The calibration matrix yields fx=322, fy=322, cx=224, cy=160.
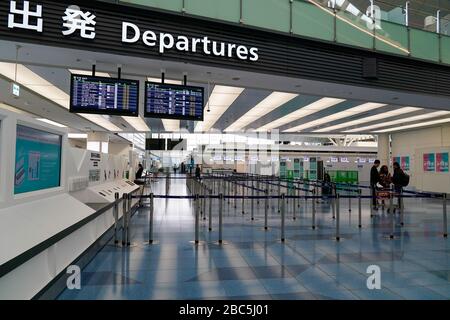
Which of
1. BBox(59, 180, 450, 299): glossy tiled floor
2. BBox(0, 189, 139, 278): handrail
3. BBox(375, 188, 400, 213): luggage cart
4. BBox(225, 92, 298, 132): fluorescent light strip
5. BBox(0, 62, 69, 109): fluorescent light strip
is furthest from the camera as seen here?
BBox(225, 92, 298, 132): fluorescent light strip

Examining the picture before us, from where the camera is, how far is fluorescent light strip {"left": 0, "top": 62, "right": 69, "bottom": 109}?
8414mm

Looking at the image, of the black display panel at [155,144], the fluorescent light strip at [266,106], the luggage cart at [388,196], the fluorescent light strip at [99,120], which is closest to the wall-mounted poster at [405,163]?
the luggage cart at [388,196]

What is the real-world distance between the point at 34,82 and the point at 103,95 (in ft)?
15.9

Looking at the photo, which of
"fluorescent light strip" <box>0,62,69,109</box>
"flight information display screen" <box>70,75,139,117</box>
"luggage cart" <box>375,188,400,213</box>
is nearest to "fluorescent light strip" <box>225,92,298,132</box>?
"luggage cart" <box>375,188,400,213</box>

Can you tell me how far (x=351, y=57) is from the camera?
816 cm

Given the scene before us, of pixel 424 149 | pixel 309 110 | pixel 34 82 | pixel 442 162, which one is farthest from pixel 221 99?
pixel 424 149

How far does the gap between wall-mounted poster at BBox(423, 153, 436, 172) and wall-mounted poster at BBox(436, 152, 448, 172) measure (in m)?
0.26

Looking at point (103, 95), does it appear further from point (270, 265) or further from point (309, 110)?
point (309, 110)

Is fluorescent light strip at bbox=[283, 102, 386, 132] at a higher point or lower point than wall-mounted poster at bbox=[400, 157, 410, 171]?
higher

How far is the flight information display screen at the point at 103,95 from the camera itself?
6.22 metres

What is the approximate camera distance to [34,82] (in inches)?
384

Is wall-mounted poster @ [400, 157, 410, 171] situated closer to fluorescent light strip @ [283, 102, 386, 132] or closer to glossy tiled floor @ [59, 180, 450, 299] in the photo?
fluorescent light strip @ [283, 102, 386, 132]

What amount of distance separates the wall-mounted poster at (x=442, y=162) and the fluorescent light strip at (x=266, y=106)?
30.4 feet

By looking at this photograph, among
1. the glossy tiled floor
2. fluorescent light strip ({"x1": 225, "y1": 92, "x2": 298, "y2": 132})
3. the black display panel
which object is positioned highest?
fluorescent light strip ({"x1": 225, "y1": 92, "x2": 298, "y2": 132})
